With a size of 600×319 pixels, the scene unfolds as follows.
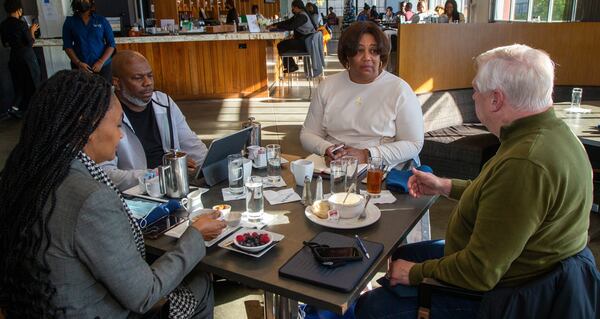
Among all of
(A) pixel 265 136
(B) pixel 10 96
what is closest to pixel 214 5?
(B) pixel 10 96

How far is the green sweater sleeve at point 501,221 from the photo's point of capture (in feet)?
3.92

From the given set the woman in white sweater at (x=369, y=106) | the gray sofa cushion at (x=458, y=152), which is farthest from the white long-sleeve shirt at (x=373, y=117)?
the gray sofa cushion at (x=458, y=152)

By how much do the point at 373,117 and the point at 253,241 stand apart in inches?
48.6

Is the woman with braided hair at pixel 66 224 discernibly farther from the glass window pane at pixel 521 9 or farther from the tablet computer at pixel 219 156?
the glass window pane at pixel 521 9

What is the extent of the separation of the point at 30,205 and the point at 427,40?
141 inches

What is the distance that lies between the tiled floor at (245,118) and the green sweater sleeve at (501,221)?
1.27 m

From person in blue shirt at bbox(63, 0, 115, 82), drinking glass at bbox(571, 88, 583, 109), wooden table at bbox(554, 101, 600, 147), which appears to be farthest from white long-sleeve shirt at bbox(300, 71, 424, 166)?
person in blue shirt at bbox(63, 0, 115, 82)

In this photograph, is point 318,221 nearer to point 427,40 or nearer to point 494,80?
point 494,80

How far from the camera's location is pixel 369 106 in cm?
245

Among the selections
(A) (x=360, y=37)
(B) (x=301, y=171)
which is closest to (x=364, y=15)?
(A) (x=360, y=37)

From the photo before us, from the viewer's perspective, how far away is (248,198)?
5.33 feet

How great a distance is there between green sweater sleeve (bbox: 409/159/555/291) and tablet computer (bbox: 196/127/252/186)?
938mm

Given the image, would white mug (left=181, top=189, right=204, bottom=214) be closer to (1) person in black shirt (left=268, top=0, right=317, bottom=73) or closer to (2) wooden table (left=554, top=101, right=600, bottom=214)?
(2) wooden table (left=554, top=101, right=600, bottom=214)

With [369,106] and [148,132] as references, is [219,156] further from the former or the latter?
[369,106]
